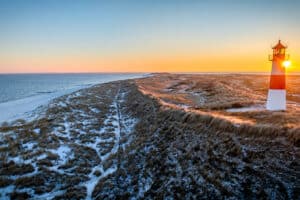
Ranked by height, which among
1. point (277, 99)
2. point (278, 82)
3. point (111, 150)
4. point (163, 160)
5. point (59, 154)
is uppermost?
point (278, 82)

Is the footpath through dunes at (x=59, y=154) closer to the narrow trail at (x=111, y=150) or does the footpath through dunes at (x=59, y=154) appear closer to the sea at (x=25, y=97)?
the narrow trail at (x=111, y=150)

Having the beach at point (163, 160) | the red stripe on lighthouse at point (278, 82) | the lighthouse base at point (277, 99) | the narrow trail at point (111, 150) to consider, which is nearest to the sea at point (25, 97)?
the beach at point (163, 160)

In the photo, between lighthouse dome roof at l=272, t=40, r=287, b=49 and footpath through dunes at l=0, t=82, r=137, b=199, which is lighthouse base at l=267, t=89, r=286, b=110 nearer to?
lighthouse dome roof at l=272, t=40, r=287, b=49

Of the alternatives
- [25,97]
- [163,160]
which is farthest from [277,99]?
[25,97]

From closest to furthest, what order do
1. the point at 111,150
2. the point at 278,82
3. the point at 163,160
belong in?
the point at 163,160
the point at 111,150
the point at 278,82

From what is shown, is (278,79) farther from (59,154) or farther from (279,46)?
(59,154)

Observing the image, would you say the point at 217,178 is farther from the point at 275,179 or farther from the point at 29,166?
the point at 29,166

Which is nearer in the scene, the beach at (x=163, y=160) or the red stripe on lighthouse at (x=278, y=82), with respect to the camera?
the beach at (x=163, y=160)

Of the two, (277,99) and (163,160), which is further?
(277,99)
